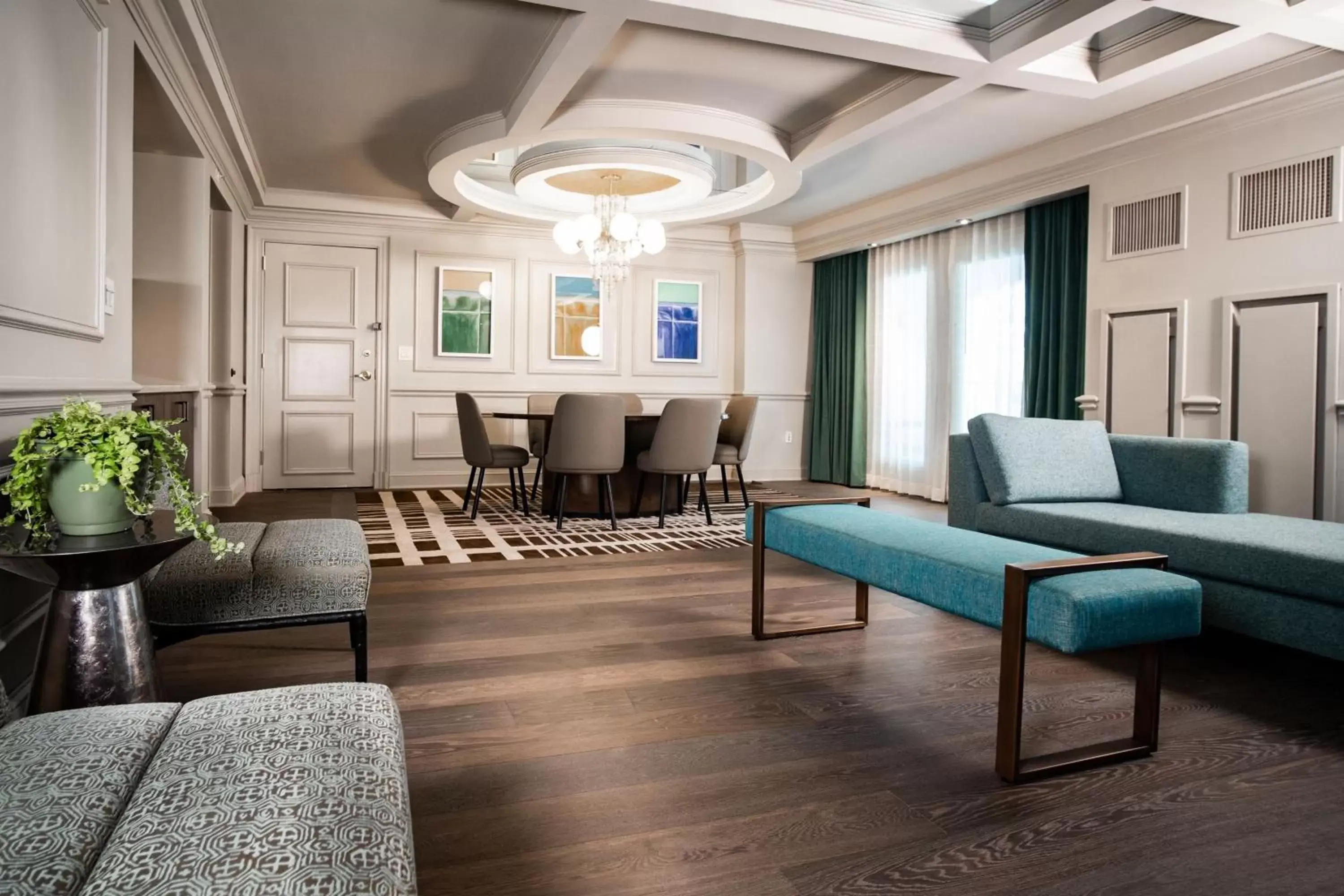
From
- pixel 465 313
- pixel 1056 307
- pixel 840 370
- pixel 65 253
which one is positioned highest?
pixel 465 313

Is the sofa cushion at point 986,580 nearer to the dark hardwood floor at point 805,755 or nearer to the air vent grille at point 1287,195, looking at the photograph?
the dark hardwood floor at point 805,755

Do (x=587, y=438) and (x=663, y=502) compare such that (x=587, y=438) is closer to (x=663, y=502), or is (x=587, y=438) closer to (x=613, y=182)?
(x=663, y=502)

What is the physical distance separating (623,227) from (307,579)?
4.08m

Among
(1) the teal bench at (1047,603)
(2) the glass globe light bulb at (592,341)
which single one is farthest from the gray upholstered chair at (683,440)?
(1) the teal bench at (1047,603)

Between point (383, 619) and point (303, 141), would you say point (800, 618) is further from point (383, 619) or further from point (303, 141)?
point (303, 141)

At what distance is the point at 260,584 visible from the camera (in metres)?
2.13

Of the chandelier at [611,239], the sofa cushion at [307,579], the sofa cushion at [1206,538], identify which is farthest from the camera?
the chandelier at [611,239]

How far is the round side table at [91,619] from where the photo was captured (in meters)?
1.53

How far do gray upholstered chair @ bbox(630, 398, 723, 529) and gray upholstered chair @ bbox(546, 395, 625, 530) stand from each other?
0.24m

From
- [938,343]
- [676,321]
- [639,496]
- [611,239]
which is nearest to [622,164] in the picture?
[611,239]

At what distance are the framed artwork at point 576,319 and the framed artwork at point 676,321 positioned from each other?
22.4 inches

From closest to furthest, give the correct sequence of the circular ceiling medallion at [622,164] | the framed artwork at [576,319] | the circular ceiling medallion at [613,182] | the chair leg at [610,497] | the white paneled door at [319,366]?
1. the circular ceiling medallion at [622,164]
2. the chair leg at [610,497]
3. the circular ceiling medallion at [613,182]
4. the white paneled door at [319,366]
5. the framed artwork at [576,319]

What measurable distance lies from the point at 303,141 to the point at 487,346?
2446 mm

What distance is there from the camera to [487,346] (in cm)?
754
